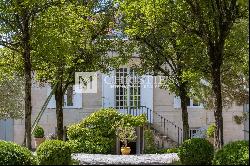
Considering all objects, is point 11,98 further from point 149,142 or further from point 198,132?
point 198,132

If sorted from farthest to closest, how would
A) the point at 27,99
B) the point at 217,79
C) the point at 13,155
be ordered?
1. the point at 27,99
2. the point at 217,79
3. the point at 13,155

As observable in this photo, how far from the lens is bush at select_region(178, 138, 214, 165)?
15.0 meters

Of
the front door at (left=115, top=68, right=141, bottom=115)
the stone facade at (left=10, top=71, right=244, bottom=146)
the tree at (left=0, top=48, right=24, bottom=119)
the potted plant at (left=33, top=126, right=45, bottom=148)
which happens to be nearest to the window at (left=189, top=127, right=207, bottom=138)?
the stone facade at (left=10, top=71, right=244, bottom=146)

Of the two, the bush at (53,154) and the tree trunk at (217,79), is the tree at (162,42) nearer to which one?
the tree trunk at (217,79)

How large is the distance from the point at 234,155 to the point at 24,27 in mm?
8486

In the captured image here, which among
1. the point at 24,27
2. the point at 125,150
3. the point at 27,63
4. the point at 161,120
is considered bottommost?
the point at 125,150

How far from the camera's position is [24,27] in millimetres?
17859

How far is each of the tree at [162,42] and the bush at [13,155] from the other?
228 inches

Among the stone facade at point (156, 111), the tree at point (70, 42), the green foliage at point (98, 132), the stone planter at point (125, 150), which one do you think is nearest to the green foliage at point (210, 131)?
the stone facade at point (156, 111)

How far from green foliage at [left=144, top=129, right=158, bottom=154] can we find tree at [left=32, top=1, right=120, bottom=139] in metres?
4.90

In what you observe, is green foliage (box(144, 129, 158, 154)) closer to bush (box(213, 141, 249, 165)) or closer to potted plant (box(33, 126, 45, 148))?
potted plant (box(33, 126, 45, 148))

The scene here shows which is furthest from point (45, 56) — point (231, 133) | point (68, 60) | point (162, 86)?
point (231, 133)

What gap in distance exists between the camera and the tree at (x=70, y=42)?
17984mm

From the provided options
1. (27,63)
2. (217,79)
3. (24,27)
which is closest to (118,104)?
(27,63)
